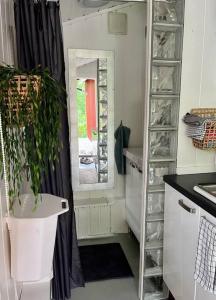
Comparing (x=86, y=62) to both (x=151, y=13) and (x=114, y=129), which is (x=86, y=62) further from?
(x=151, y=13)

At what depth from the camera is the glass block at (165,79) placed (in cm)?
169

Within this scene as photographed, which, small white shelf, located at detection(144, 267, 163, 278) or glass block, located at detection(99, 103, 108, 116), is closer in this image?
small white shelf, located at detection(144, 267, 163, 278)

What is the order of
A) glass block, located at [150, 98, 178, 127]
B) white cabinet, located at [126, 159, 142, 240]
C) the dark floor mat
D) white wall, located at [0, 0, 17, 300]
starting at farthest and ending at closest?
white cabinet, located at [126, 159, 142, 240] < the dark floor mat < glass block, located at [150, 98, 178, 127] < white wall, located at [0, 0, 17, 300]

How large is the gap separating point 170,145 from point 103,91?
44.5 inches

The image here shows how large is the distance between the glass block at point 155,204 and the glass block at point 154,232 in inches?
3.3

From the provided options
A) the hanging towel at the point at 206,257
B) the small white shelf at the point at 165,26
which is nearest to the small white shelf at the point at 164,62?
the small white shelf at the point at 165,26

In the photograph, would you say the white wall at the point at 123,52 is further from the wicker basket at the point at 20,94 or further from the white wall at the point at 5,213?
the wicker basket at the point at 20,94

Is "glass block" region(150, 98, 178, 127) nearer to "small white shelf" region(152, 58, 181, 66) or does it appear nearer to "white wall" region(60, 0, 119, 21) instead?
"small white shelf" region(152, 58, 181, 66)

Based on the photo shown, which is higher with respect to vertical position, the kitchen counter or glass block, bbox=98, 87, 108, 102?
glass block, bbox=98, 87, 108, 102

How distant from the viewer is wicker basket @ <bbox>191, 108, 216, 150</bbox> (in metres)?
A: 1.59

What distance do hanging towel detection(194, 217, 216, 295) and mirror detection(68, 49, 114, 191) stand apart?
1.59 meters

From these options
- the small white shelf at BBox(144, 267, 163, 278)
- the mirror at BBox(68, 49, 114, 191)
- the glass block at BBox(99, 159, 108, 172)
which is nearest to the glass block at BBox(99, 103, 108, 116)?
the mirror at BBox(68, 49, 114, 191)

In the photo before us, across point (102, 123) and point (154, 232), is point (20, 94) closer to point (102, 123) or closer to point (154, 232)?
point (154, 232)

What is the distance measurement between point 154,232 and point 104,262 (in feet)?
2.32
